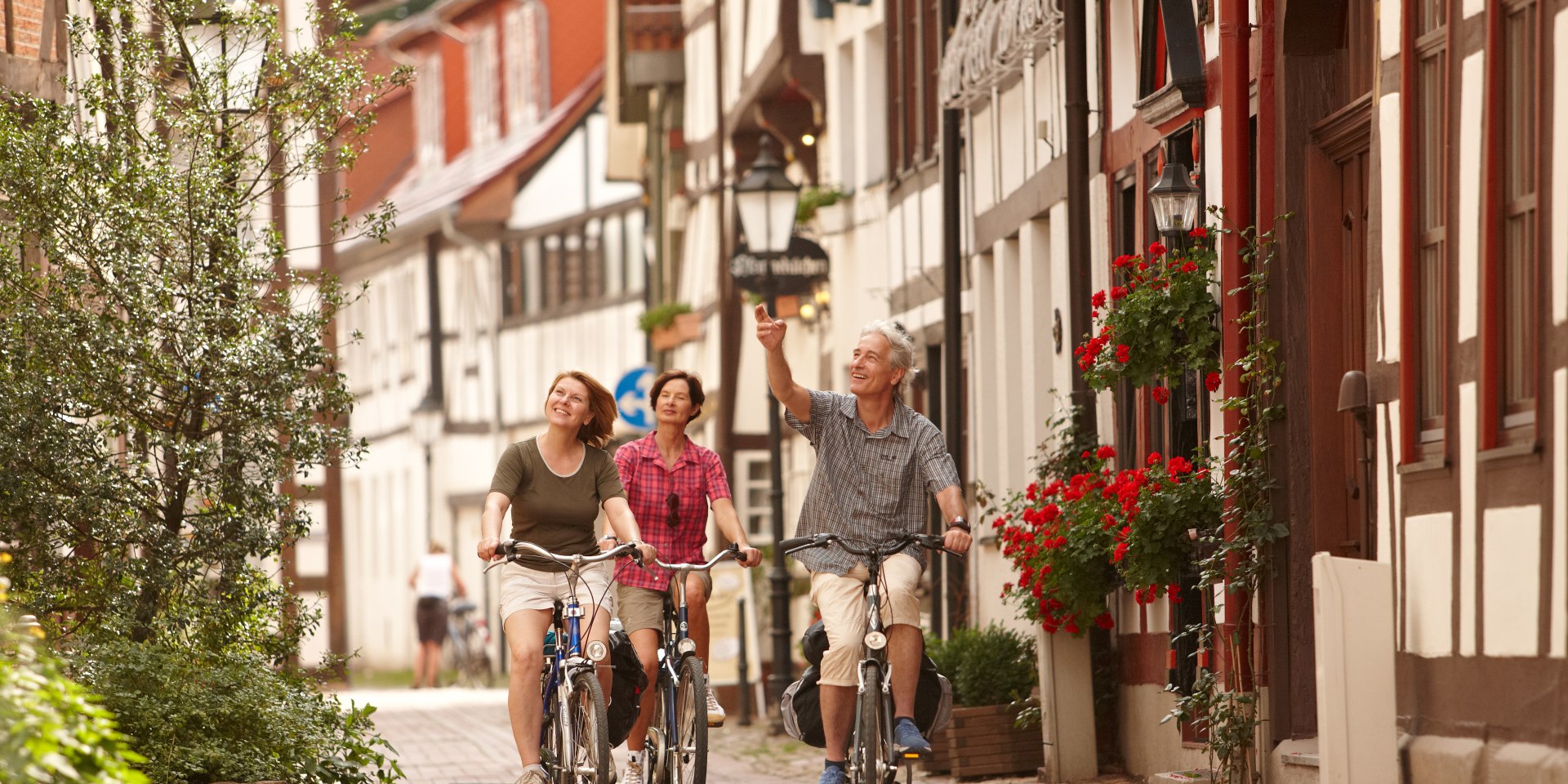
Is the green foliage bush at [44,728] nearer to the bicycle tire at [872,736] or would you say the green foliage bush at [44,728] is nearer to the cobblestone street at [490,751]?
the bicycle tire at [872,736]

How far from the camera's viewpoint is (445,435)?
42.6m

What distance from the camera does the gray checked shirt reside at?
9.54 m

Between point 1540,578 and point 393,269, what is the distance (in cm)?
4010

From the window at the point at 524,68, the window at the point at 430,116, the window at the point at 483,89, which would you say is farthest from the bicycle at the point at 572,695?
the window at the point at 430,116

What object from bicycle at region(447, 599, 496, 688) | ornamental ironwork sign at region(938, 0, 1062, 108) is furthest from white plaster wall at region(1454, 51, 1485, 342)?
bicycle at region(447, 599, 496, 688)

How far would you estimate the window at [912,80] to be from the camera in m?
19.1

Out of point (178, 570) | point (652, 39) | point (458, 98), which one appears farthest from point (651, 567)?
point (458, 98)

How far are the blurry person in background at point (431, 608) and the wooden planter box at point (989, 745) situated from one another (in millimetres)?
18786

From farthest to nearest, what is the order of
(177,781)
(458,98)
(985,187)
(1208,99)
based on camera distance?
(458,98), (985,187), (1208,99), (177,781)

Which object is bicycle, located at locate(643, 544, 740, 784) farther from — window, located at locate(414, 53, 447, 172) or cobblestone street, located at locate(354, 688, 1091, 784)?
window, located at locate(414, 53, 447, 172)

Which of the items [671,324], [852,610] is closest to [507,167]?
[671,324]

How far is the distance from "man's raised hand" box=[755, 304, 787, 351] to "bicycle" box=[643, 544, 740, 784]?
2.64ft

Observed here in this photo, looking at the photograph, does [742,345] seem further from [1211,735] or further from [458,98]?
[458,98]

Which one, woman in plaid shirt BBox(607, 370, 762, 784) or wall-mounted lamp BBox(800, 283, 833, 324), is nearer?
woman in plaid shirt BBox(607, 370, 762, 784)
